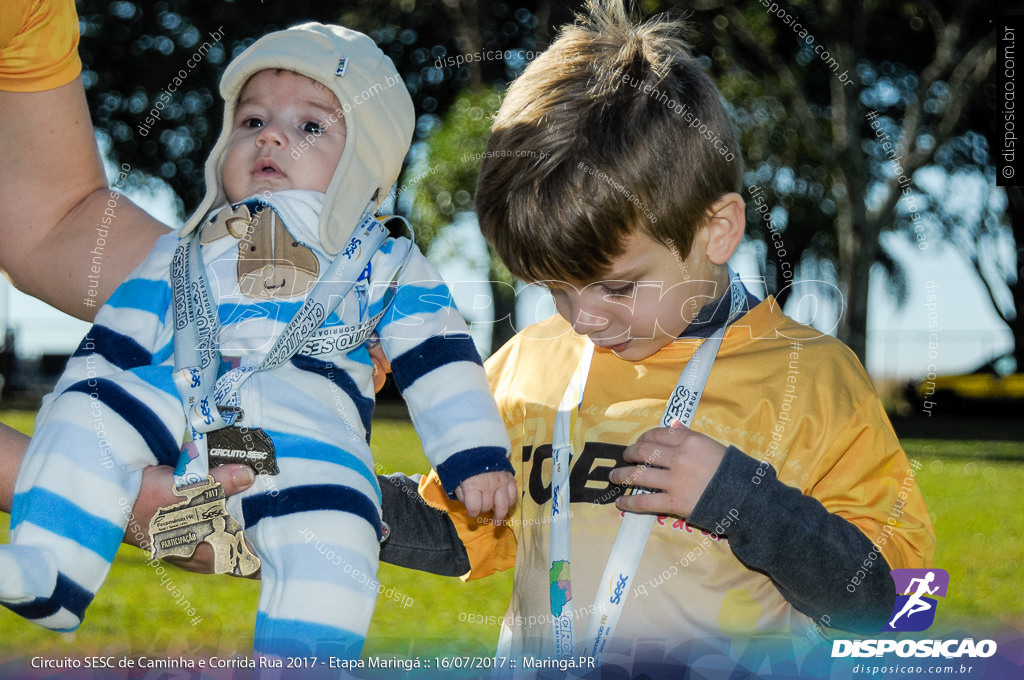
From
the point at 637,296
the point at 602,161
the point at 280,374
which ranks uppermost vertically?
the point at 602,161

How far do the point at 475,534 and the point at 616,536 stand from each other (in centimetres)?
42

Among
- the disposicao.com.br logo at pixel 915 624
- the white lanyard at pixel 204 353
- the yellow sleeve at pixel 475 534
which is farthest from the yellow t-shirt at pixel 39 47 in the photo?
the disposicao.com.br logo at pixel 915 624

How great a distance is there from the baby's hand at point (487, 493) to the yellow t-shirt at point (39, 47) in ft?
4.68

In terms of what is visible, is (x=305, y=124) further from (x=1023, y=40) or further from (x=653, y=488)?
(x=1023, y=40)

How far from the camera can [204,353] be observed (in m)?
1.76

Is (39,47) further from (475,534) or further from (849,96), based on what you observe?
(849,96)

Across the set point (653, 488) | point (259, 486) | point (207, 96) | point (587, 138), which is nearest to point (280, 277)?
point (259, 486)

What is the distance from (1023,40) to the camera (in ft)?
15.6

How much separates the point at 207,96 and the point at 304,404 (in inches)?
415

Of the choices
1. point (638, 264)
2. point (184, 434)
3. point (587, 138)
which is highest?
point (587, 138)

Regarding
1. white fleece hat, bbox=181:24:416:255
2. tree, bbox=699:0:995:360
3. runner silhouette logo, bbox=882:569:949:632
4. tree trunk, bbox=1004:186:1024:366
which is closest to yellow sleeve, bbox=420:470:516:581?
white fleece hat, bbox=181:24:416:255

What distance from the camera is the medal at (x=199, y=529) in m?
1.74

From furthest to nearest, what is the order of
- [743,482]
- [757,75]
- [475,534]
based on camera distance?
[757,75], [475,534], [743,482]

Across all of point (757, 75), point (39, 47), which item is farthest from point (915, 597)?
point (757, 75)
